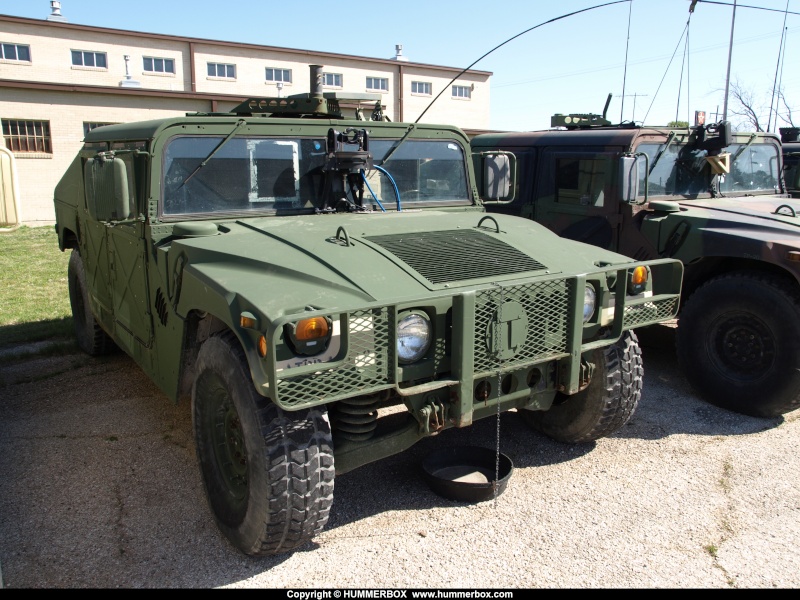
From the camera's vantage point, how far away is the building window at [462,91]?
3005 cm

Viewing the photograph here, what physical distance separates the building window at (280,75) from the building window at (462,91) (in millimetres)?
7228

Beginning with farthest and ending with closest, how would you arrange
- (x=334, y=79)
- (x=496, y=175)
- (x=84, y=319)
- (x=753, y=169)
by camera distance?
(x=334, y=79) < (x=753, y=169) < (x=84, y=319) < (x=496, y=175)

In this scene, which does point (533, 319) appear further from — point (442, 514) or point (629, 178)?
point (629, 178)

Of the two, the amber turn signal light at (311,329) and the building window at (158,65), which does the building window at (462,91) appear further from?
the amber turn signal light at (311,329)

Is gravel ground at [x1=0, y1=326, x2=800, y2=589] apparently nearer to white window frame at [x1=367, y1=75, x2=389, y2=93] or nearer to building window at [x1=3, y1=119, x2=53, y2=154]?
building window at [x1=3, y1=119, x2=53, y2=154]

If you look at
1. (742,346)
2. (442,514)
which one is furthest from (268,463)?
(742,346)

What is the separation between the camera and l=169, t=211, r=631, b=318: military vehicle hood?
9.26 feet

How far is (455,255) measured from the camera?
10.9 ft

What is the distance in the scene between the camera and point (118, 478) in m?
3.79

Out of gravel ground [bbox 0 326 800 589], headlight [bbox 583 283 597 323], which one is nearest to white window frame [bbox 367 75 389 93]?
gravel ground [bbox 0 326 800 589]

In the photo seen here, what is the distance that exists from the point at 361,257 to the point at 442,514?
133 centimetres

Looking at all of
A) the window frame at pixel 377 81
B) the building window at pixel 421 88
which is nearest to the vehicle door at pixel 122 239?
the window frame at pixel 377 81

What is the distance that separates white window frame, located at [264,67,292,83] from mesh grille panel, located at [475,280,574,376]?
25.6m

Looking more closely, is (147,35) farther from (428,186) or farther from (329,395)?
(329,395)
